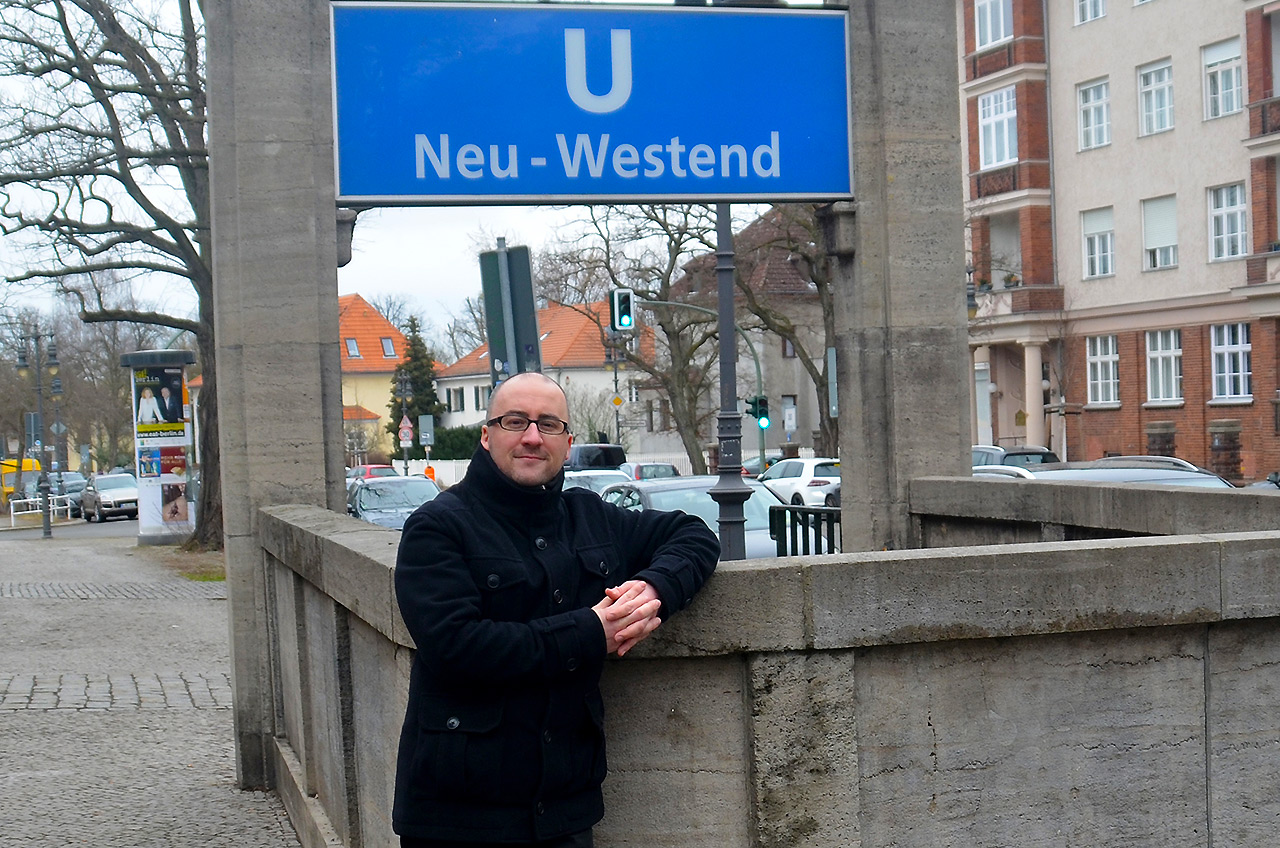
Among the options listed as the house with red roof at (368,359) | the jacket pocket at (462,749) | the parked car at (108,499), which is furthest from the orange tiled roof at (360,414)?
the jacket pocket at (462,749)

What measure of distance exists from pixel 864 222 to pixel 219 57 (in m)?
3.45

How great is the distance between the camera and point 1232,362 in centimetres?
4006

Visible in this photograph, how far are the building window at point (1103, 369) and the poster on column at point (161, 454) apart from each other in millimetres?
26345

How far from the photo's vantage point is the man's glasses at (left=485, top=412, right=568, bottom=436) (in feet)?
11.3

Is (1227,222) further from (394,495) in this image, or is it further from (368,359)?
(368,359)

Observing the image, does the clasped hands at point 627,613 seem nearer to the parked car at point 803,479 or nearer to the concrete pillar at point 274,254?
the concrete pillar at point 274,254

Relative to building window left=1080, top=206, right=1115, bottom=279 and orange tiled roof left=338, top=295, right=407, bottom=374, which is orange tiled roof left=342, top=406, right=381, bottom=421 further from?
building window left=1080, top=206, right=1115, bottom=279

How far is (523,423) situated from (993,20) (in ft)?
154

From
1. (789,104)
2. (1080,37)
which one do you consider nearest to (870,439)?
(789,104)

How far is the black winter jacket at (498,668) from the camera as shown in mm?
3186

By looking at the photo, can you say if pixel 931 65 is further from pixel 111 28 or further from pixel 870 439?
pixel 111 28

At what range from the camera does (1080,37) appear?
44.6 m

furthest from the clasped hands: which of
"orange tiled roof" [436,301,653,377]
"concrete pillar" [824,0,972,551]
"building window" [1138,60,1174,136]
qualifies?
"orange tiled roof" [436,301,653,377]

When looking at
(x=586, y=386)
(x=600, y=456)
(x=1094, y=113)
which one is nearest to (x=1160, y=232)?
(x=1094, y=113)
